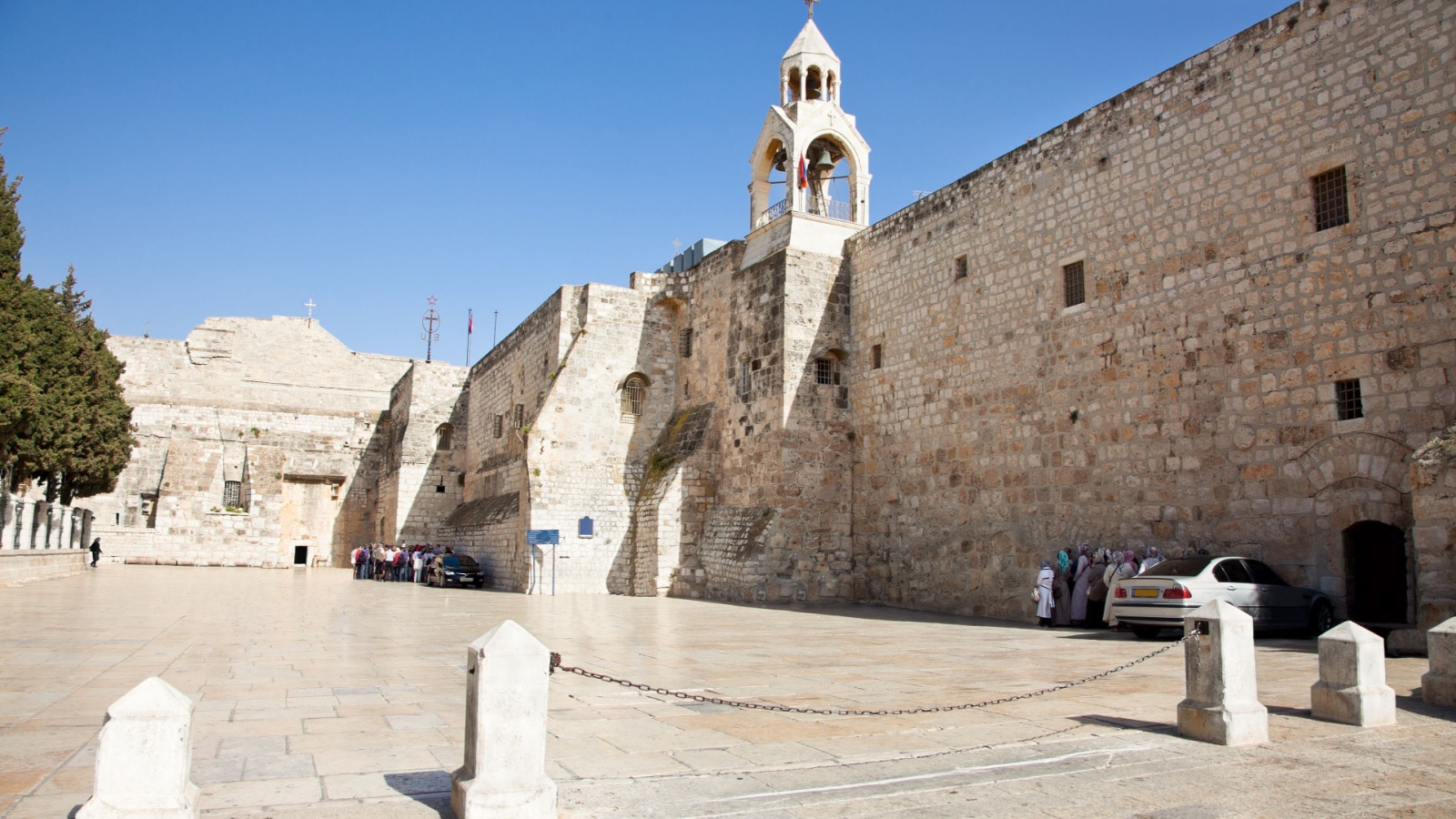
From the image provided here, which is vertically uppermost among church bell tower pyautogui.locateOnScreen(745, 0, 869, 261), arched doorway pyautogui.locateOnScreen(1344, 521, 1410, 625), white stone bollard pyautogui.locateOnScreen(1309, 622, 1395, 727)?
church bell tower pyautogui.locateOnScreen(745, 0, 869, 261)

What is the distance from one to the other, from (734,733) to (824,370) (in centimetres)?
1352

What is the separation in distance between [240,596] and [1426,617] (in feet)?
59.4

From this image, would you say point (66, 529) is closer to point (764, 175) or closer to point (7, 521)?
point (7, 521)

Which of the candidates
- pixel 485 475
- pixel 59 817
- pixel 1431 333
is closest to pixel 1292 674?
pixel 1431 333

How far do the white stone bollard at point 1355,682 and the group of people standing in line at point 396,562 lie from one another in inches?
934

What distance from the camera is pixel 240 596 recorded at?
58.4ft

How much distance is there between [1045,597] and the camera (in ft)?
42.7

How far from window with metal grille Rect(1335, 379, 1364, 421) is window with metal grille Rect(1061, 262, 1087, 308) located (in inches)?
158

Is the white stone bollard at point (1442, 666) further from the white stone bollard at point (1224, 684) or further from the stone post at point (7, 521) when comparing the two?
the stone post at point (7, 521)

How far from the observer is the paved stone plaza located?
4.24m

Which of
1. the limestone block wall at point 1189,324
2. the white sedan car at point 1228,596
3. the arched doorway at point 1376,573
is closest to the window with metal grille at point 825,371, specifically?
the limestone block wall at point 1189,324

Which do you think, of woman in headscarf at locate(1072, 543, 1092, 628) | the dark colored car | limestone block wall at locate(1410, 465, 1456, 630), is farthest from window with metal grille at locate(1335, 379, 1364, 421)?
the dark colored car

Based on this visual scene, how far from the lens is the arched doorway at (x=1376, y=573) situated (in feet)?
33.2

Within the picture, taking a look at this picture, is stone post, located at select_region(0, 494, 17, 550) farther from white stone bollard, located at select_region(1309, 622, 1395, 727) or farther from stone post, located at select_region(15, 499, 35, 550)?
white stone bollard, located at select_region(1309, 622, 1395, 727)
